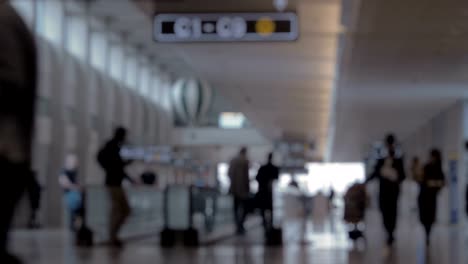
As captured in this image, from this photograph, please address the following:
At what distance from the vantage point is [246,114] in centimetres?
3516

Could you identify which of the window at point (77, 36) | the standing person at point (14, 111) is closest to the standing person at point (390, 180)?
the standing person at point (14, 111)

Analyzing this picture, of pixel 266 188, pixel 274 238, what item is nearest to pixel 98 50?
pixel 266 188

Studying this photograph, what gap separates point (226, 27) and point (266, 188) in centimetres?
443

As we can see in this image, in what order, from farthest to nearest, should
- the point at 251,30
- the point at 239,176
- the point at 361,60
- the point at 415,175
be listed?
the point at 361,60, the point at 239,176, the point at 415,175, the point at 251,30

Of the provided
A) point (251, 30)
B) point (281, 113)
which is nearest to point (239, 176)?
point (251, 30)

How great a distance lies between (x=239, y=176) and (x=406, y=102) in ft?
38.6

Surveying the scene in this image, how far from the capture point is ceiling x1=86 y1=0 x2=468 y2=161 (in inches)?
498

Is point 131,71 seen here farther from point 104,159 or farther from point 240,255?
point 240,255

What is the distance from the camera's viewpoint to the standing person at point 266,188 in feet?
45.9

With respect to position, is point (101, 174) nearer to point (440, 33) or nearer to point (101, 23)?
point (101, 23)

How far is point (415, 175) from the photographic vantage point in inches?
543

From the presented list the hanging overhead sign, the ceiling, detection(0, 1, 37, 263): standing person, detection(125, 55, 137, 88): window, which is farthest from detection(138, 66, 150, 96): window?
detection(0, 1, 37, 263): standing person

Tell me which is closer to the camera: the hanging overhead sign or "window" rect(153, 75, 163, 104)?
the hanging overhead sign

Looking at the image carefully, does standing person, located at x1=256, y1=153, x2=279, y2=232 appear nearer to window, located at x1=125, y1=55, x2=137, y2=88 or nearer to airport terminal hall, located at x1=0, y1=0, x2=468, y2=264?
airport terminal hall, located at x1=0, y1=0, x2=468, y2=264
